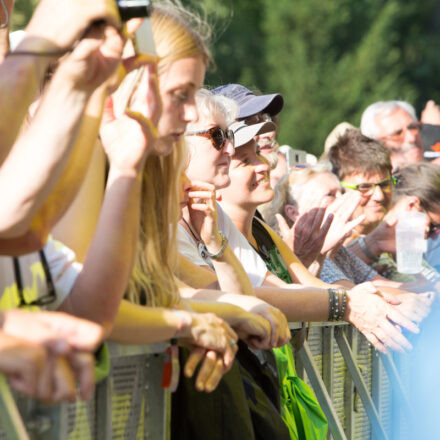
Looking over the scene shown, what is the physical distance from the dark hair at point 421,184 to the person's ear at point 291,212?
1.35 m

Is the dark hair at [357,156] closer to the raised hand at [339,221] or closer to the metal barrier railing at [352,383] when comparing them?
the raised hand at [339,221]

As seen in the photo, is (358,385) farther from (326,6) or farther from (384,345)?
(326,6)

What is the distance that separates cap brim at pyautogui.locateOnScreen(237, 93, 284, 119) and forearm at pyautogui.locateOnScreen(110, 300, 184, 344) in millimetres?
2163

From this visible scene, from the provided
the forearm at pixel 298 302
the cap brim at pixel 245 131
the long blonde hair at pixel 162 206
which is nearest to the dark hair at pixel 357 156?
the cap brim at pixel 245 131

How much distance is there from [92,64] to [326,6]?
2922cm

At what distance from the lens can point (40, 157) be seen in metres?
1.55

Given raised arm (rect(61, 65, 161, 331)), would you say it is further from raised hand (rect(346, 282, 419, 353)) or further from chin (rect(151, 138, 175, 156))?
raised hand (rect(346, 282, 419, 353))

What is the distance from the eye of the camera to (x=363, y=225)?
5891 millimetres

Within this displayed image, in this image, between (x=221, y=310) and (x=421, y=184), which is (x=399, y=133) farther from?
(x=221, y=310)

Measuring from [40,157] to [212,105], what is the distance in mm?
2035

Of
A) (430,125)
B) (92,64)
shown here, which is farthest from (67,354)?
(430,125)

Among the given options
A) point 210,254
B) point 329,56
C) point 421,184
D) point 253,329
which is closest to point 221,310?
point 253,329

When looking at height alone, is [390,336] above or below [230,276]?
below

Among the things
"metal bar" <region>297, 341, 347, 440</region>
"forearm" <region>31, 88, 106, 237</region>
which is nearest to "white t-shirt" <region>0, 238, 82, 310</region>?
"forearm" <region>31, 88, 106, 237</region>
